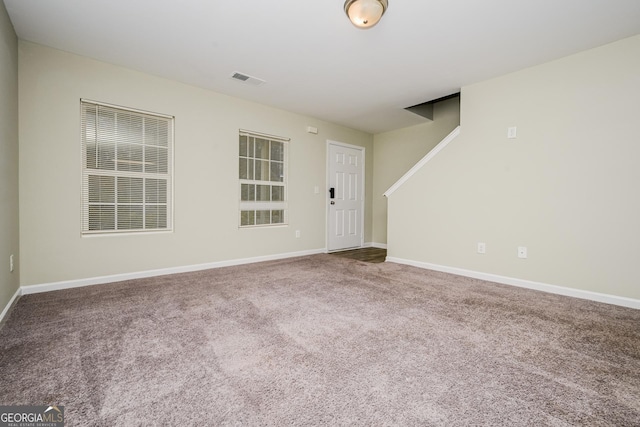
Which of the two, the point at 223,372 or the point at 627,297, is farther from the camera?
the point at 627,297

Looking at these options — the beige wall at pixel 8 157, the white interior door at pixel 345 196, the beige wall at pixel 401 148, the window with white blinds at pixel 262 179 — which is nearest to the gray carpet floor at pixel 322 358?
the beige wall at pixel 8 157

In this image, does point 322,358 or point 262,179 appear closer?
point 322,358

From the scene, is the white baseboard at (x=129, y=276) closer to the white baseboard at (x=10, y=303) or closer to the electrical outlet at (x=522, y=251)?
the white baseboard at (x=10, y=303)

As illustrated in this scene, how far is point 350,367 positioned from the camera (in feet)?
5.03

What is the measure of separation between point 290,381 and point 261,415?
25cm

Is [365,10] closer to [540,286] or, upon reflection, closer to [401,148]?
[540,286]

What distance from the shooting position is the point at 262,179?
14.6 feet

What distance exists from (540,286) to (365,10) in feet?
10.5

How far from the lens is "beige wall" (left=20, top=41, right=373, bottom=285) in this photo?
2.74m

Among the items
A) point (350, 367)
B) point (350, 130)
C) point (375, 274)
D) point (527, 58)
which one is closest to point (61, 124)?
point (350, 367)

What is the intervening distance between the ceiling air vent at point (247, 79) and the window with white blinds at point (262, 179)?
833 millimetres

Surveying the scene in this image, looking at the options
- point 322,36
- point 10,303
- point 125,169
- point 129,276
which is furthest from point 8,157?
point 322,36

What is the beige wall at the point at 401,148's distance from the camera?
16.0 ft

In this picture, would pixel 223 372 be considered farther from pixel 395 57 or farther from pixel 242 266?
pixel 395 57
